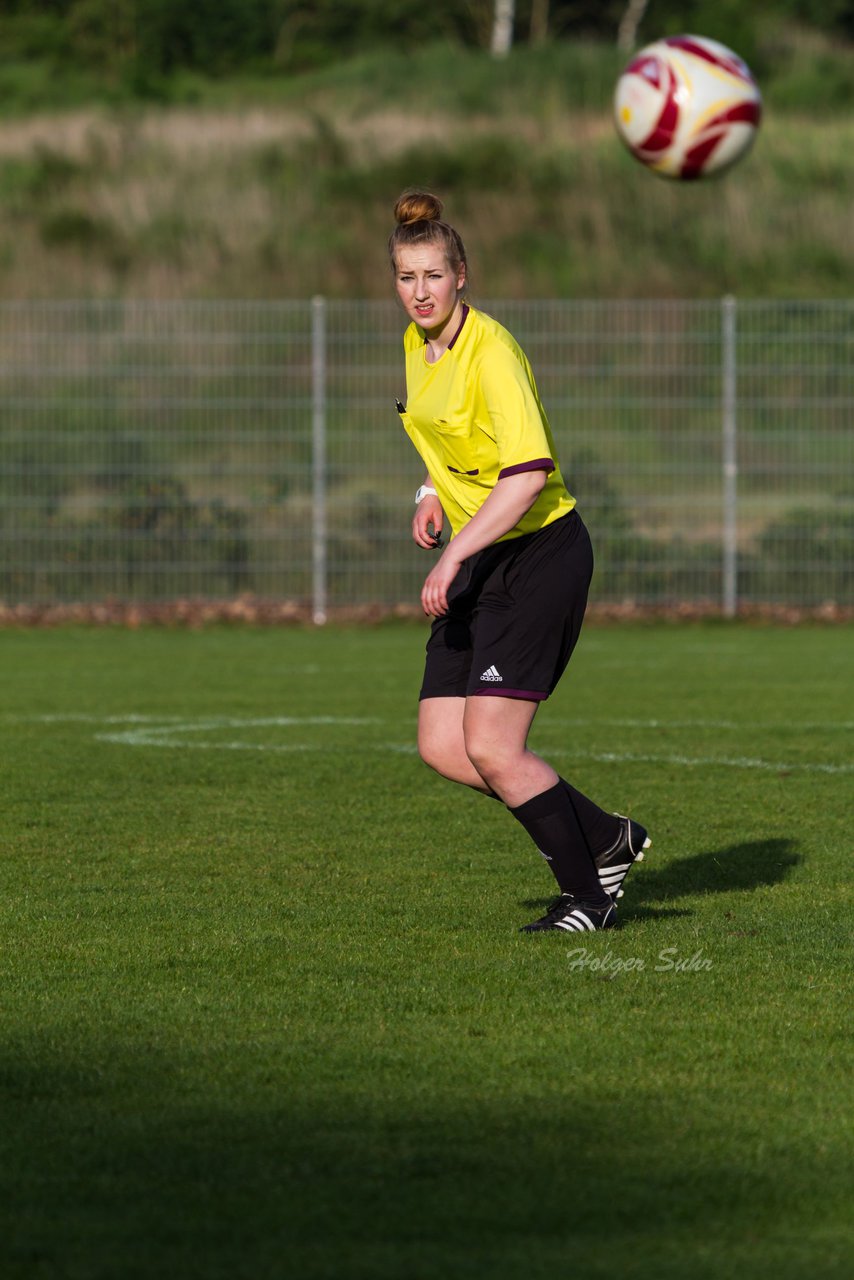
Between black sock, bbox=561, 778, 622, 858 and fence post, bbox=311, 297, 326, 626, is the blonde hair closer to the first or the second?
black sock, bbox=561, 778, 622, 858

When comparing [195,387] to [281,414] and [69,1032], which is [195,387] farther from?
[69,1032]

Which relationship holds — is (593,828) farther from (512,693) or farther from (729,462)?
(729,462)

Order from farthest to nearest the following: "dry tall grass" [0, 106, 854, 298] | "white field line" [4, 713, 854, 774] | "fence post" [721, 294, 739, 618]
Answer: "dry tall grass" [0, 106, 854, 298]
"fence post" [721, 294, 739, 618]
"white field line" [4, 713, 854, 774]

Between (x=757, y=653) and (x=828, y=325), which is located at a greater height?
(x=828, y=325)

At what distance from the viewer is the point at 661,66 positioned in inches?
541

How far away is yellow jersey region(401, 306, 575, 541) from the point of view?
193 inches

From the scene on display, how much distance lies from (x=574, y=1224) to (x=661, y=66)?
11921 mm

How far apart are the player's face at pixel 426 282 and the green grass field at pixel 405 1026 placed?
1548mm

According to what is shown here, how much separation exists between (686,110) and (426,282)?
9208 mm

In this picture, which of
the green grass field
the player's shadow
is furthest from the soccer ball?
the player's shadow

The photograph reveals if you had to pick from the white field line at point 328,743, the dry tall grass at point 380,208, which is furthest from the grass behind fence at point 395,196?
the white field line at point 328,743

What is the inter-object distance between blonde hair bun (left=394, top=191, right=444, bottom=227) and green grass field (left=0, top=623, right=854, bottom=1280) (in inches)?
70.2

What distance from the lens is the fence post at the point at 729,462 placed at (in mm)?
16516

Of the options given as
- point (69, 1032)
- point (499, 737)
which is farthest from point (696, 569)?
point (69, 1032)
